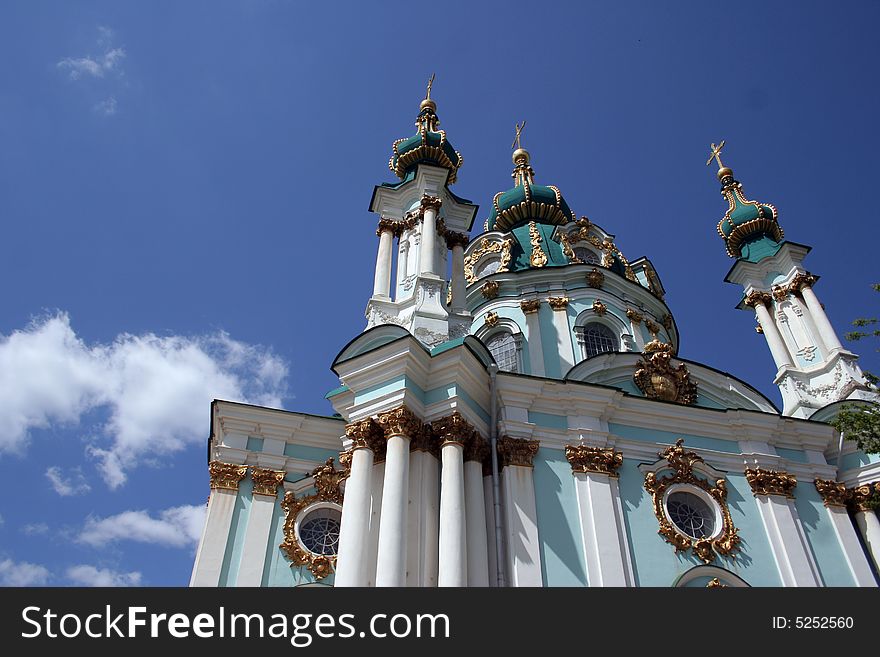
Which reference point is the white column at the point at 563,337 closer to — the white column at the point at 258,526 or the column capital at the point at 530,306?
the column capital at the point at 530,306

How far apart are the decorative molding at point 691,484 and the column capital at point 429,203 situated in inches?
292

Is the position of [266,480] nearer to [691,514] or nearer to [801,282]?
[691,514]

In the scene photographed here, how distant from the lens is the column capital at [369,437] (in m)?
11.7

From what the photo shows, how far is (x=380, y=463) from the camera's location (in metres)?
11.8

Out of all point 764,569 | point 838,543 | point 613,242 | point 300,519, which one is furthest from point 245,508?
point 613,242

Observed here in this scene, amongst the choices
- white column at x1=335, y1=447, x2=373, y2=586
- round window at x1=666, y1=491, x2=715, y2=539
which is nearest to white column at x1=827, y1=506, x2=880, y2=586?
round window at x1=666, y1=491, x2=715, y2=539

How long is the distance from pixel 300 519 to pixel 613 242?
14654mm

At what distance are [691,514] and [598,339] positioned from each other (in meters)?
6.96

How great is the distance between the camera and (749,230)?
21.7m

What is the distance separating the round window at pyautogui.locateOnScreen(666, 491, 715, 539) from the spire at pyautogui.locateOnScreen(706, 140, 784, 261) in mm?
10030

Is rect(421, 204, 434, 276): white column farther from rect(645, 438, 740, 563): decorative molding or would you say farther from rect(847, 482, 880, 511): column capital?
rect(847, 482, 880, 511): column capital

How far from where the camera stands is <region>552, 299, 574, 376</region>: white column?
724 inches
